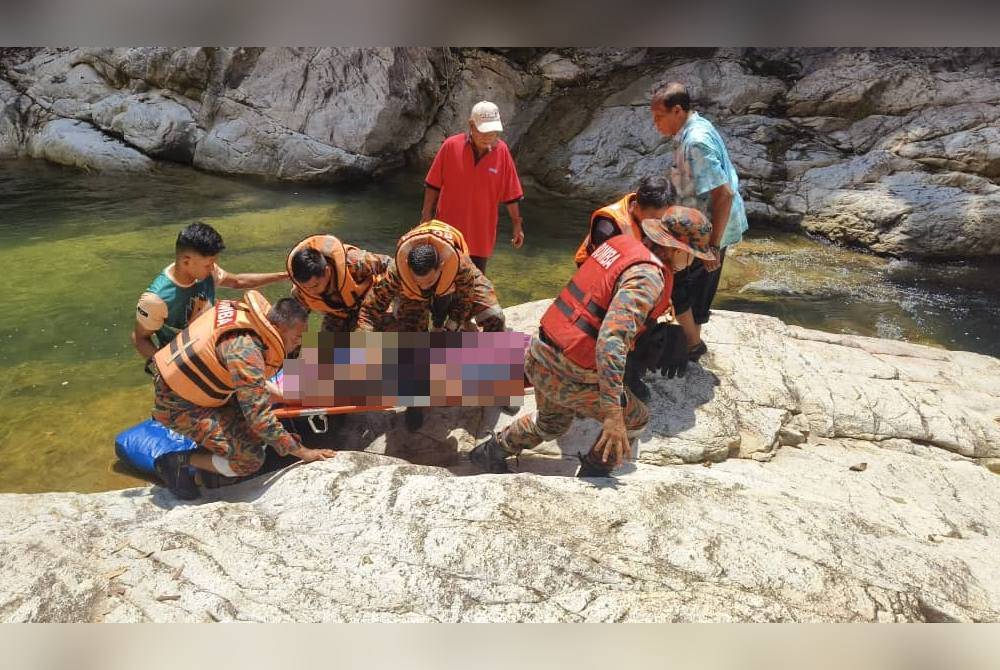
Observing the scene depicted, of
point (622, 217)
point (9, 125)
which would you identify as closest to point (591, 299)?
point (622, 217)

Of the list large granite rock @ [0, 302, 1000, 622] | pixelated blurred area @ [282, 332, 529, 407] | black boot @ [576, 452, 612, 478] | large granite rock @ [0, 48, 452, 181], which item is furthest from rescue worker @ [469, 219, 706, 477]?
large granite rock @ [0, 48, 452, 181]

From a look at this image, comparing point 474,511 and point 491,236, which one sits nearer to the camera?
point 474,511

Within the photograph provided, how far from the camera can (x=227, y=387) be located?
3.18m

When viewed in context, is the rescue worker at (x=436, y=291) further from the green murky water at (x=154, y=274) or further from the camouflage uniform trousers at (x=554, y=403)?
the green murky water at (x=154, y=274)

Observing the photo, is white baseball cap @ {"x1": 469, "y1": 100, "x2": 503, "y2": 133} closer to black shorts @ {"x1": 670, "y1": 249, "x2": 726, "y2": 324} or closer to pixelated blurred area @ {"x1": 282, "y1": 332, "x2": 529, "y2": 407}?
pixelated blurred area @ {"x1": 282, "y1": 332, "x2": 529, "y2": 407}

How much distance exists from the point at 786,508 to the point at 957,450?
1.88 meters

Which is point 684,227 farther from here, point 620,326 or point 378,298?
point 378,298

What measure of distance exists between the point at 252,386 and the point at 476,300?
1363 mm

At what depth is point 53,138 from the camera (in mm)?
9812

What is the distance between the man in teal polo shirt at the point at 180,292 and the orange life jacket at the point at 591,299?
1783 mm

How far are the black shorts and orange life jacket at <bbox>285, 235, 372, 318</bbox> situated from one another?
6.00 feet

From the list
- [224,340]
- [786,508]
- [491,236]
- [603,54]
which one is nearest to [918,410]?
[786,508]

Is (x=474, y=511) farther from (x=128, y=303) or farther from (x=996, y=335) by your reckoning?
(x=996, y=335)

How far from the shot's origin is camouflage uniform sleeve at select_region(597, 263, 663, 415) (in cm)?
272
